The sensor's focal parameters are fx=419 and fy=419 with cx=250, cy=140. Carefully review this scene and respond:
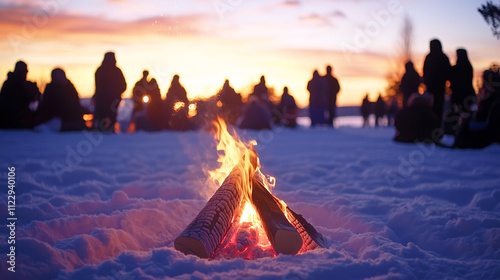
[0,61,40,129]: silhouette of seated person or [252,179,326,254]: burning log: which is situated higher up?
[0,61,40,129]: silhouette of seated person

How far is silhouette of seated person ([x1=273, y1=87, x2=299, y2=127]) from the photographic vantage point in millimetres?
16062

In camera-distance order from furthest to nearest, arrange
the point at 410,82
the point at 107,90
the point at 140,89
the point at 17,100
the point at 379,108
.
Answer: the point at 379,108
the point at 140,89
the point at 410,82
the point at 107,90
the point at 17,100

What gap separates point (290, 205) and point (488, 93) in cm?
583

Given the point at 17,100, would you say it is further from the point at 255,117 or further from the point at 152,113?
the point at 255,117

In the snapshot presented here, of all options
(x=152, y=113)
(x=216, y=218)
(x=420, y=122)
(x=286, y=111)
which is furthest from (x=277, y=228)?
(x=286, y=111)

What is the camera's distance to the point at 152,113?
40.1ft

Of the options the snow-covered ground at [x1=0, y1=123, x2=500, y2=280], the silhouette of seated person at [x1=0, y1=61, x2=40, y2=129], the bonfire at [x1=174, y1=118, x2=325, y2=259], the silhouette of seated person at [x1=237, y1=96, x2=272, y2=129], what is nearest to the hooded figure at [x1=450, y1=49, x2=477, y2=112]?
the snow-covered ground at [x1=0, y1=123, x2=500, y2=280]

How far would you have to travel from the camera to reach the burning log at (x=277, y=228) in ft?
7.84

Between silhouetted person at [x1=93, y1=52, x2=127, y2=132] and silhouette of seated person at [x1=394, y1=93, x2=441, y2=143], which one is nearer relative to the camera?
silhouette of seated person at [x1=394, y1=93, x2=441, y2=143]

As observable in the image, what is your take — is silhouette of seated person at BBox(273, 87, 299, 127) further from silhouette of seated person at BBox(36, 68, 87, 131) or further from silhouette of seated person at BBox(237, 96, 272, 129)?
silhouette of seated person at BBox(36, 68, 87, 131)

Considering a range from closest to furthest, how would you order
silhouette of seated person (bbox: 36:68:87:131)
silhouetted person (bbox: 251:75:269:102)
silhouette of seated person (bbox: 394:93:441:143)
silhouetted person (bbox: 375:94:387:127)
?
silhouette of seated person (bbox: 394:93:441:143) < silhouette of seated person (bbox: 36:68:87:131) < silhouetted person (bbox: 251:75:269:102) < silhouetted person (bbox: 375:94:387:127)

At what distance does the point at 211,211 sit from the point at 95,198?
1677 millimetres

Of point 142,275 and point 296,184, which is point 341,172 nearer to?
point 296,184

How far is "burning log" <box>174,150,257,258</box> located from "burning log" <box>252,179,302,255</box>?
176 millimetres
